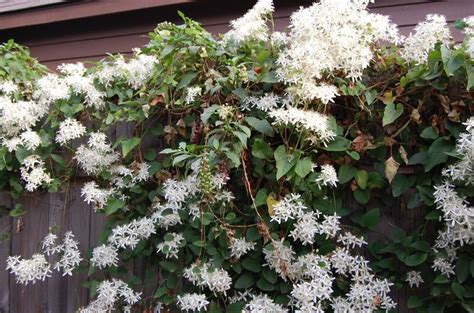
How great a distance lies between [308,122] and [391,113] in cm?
31

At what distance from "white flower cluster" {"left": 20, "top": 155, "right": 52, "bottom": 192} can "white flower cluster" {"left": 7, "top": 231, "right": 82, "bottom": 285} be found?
248 mm

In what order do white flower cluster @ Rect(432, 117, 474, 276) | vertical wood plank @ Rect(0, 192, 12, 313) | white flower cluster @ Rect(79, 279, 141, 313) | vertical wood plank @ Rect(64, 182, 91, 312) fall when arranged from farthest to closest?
vertical wood plank @ Rect(0, 192, 12, 313) < vertical wood plank @ Rect(64, 182, 91, 312) < white flower cluster @ Rect(79, 279, 141, 313) < white flower cluster @ Rect(432, 117, 474, 276)

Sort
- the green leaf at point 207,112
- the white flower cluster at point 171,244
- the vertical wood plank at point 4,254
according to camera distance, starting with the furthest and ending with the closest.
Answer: the vertical wood plank at point 4,254 → the white flower cluster at point 171,244 → the green leaf at point 207,112

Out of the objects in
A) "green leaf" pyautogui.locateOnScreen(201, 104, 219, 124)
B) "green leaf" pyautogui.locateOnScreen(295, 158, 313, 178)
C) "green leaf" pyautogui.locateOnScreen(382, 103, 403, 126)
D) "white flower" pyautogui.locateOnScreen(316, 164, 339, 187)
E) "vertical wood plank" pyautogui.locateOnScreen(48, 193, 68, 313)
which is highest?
"green leaf" pyautogui.locateOnScreen(201, 104, 219, 124)

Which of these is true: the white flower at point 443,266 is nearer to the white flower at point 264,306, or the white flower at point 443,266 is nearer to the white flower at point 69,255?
the white flower at point 264,306

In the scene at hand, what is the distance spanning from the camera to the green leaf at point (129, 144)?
7.05 feet

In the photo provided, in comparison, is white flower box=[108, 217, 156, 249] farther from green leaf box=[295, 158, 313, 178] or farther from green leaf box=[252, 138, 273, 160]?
green leaf box=[295, 158, 313, 178]

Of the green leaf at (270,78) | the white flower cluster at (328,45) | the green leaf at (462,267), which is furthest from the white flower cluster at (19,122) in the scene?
the green leaf at (462,267)

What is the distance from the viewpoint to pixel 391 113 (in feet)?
6.02

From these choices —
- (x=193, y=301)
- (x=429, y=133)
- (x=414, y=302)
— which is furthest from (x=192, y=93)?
(x=414, y=302)

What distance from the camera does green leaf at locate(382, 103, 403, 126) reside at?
1821 mm

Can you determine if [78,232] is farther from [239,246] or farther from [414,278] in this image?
[414,278]

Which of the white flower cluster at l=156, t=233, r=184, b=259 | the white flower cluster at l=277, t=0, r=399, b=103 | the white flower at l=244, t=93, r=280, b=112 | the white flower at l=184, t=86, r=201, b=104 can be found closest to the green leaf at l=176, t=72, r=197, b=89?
the white flower at l=184, t=86, r=201, b=104

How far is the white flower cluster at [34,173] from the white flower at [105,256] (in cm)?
43
